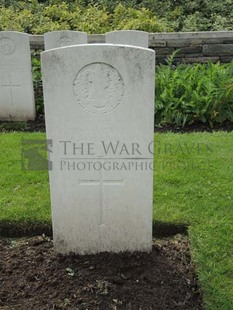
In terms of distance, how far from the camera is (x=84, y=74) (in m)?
2.39

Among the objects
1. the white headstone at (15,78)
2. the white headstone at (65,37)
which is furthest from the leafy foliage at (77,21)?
the white headstone at (15,78)

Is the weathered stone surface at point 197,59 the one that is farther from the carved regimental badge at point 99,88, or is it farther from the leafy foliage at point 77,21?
the carved regimental badge at point 99,88

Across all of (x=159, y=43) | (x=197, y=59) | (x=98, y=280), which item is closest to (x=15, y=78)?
(x=159, y=43)

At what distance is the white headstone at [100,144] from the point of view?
2367 millimetres

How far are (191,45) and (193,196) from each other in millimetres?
3996

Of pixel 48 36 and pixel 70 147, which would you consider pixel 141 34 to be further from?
pixel 70 147

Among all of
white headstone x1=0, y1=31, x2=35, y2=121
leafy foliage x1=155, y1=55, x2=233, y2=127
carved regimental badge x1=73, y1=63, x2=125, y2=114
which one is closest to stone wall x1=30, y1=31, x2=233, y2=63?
leafy foliage x1=155, y1=55, x2=233, y2=127

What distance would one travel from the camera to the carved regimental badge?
93.7 inches

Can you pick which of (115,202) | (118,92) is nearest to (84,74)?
(118,92)

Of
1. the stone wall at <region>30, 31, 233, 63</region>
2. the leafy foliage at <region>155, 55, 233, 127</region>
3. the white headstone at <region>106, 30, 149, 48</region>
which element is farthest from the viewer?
the stone wall at <region>30, 31, 233, 63</region>

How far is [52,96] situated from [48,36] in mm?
3804

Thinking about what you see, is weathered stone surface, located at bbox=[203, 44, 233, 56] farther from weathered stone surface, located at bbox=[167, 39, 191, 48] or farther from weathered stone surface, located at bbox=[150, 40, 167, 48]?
weathered stone surface, located at bbox=[150, 40, 167, 48]

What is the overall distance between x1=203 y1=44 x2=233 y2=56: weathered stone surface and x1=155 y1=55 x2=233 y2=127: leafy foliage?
34.3 inches

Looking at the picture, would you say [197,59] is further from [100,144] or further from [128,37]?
[100,144]
